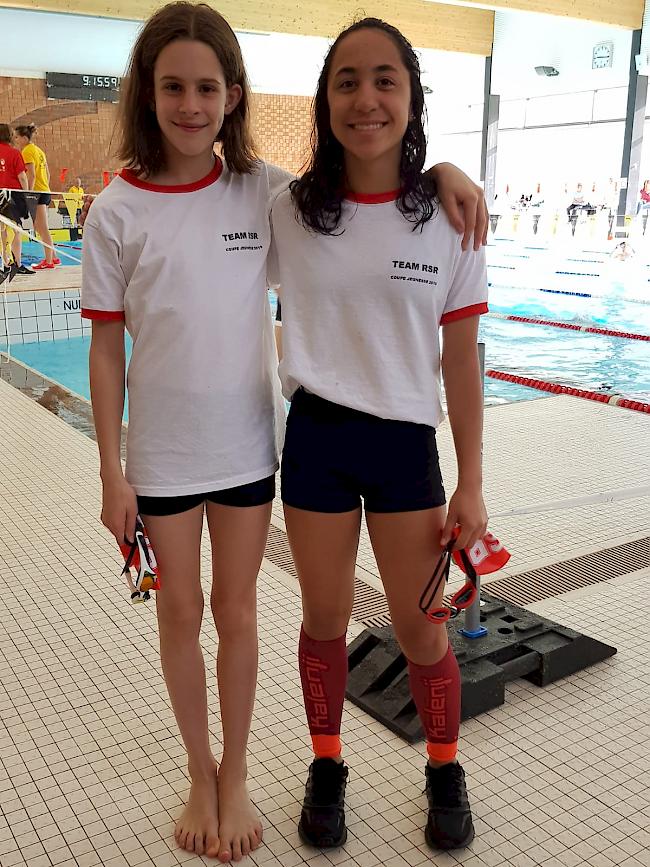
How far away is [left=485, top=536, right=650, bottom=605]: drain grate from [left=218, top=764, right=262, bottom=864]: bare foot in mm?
1178

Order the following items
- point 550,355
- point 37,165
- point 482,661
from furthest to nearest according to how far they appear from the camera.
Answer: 1. point 37,165
2. point 550,355
3. point 482,661

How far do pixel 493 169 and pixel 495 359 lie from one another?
47.9 ft

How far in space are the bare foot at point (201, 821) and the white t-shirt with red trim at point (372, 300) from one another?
2.67 feet

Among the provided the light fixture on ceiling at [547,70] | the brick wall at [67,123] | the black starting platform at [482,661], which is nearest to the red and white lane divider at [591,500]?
the black starting platform at [482,661]

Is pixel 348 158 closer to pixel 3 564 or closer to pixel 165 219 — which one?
pixel 165 219

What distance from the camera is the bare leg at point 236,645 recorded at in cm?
159

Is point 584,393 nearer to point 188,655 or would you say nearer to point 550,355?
point 550,355

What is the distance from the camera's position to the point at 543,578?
281cm

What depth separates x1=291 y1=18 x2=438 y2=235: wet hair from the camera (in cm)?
143

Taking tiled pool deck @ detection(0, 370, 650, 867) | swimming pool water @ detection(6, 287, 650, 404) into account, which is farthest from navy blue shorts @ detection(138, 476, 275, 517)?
swimming pool water @ detection(6, 287, 650, 404)

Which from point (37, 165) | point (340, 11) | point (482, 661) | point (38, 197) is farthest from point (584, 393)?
point (340, 11)

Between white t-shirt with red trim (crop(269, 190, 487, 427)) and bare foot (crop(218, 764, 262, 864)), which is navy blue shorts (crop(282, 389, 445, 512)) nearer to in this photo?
white t-shirt with red trim (crop(269, 190, 487, 427))

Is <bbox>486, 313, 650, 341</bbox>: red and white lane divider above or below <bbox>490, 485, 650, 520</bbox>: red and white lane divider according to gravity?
Answer: above

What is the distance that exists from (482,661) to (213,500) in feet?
3.02
